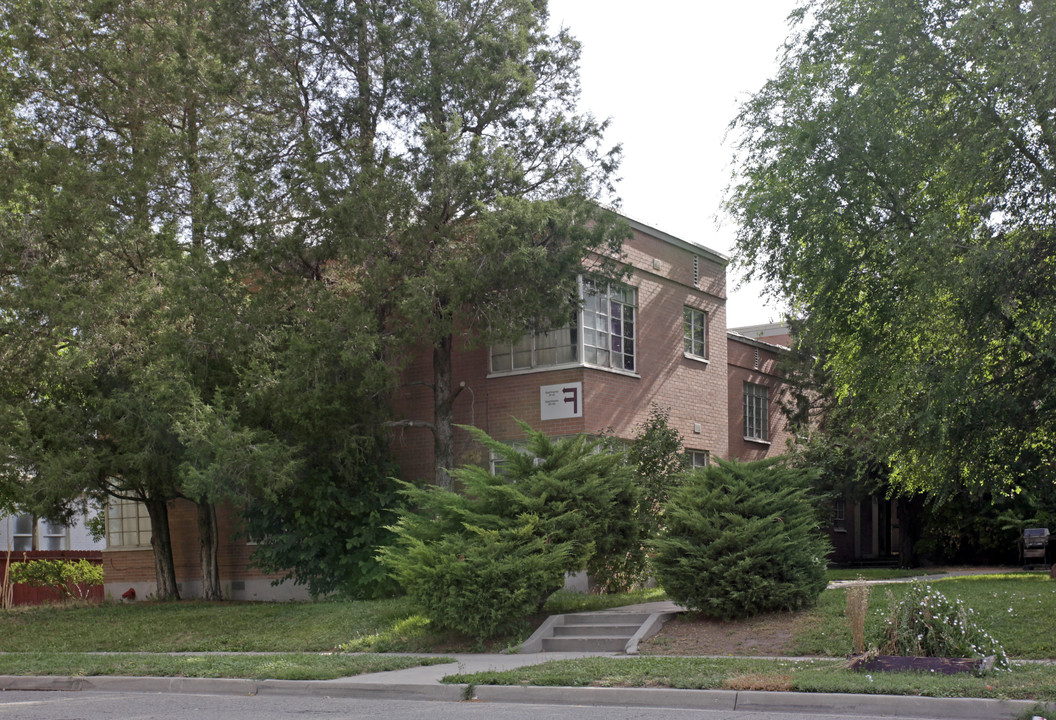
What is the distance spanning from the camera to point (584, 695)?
992 cm

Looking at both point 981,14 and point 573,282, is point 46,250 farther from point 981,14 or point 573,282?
point 981,14

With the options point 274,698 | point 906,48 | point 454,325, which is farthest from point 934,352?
point 274,698

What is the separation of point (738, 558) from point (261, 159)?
1238cm

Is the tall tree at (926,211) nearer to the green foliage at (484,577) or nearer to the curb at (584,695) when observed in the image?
the green foliage at (484,577)

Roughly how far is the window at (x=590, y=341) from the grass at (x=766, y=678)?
10455 mm

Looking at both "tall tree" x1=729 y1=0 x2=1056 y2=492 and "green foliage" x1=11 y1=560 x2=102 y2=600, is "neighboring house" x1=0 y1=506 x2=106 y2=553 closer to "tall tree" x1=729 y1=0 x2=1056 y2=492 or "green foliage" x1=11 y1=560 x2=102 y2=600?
"green foliage" x1=11 y1=560 x2=102 y2=600

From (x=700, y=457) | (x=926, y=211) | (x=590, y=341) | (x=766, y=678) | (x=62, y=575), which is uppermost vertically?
(x=926, y=211)

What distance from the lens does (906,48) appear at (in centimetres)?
1480

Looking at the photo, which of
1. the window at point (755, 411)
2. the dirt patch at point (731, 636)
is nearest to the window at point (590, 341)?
the window at point (755, 411)

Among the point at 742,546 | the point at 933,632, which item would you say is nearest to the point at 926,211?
the point at 742,546

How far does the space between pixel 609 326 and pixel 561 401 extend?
6.80 feet

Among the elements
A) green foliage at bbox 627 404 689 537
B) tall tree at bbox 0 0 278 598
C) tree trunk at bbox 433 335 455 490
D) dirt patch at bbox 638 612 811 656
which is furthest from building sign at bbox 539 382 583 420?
dirt patch at bbox 638 612 811 656

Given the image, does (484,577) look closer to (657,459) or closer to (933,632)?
(933,632)

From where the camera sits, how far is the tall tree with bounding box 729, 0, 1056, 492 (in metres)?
13.9
